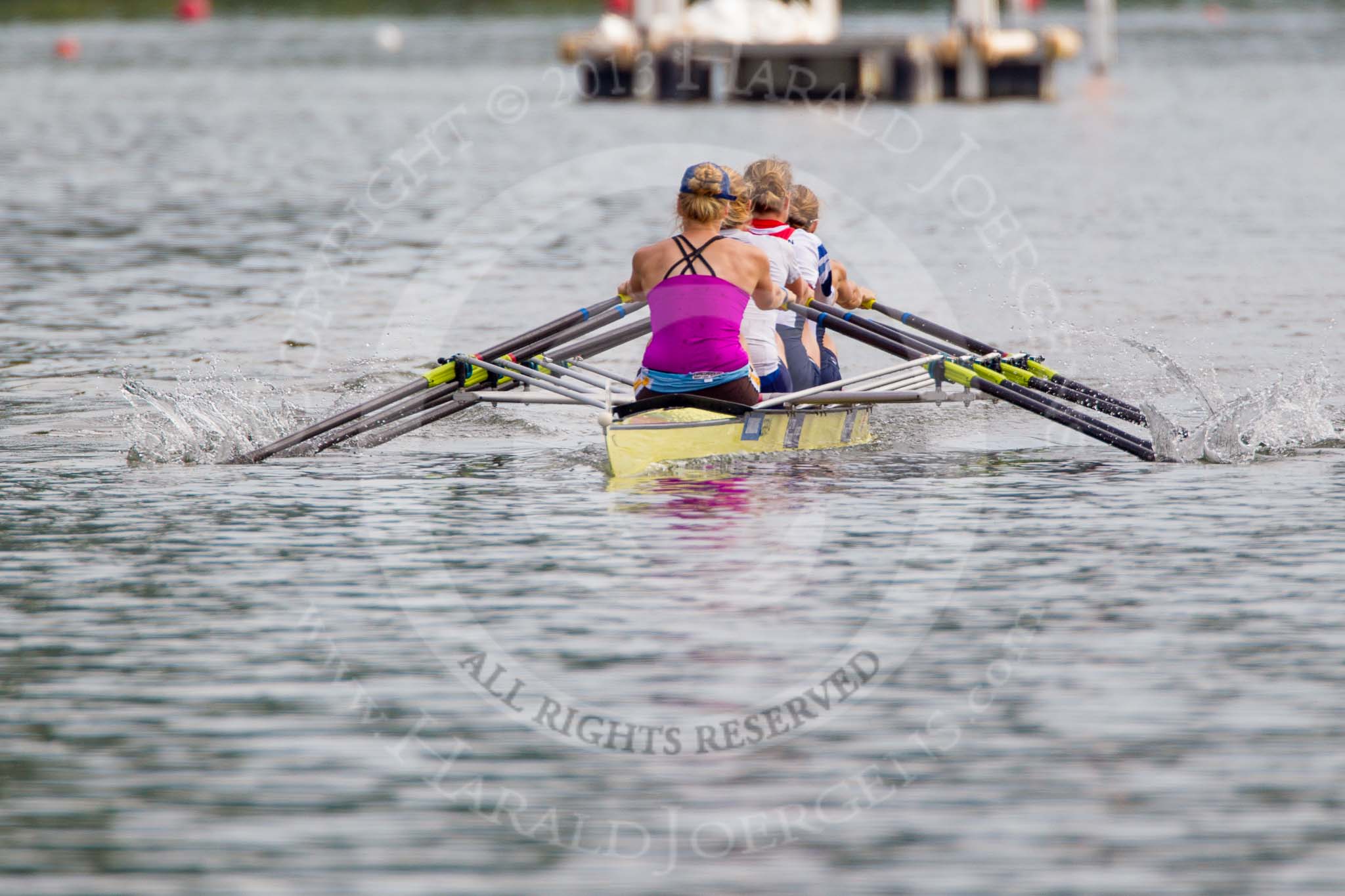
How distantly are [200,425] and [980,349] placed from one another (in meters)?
5.32

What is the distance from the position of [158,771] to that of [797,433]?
647 centimetres

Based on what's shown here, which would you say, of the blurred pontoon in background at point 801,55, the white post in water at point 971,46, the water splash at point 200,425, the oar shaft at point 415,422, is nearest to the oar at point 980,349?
the oar shaft at point 415,422

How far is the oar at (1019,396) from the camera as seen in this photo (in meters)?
13.1

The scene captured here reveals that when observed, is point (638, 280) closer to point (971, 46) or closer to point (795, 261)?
point (795, 261)

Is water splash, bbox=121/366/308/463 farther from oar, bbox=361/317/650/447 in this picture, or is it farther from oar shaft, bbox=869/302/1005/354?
oar shaft, bbox=869/302/1005/354

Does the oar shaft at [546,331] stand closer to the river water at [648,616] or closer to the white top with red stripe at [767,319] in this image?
the river water at [648,616]

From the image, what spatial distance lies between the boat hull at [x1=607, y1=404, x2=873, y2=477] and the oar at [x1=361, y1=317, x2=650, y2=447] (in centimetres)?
137

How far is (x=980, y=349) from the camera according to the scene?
14281mm

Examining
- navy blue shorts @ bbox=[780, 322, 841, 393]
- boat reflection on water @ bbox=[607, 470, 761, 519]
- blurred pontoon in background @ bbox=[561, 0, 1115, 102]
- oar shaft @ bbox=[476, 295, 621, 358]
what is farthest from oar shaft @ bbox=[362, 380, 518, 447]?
blurred pontoon in background @ bbox=[561, 0, 1115, 102]

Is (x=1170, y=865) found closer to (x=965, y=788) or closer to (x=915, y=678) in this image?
(x=965, y=788)

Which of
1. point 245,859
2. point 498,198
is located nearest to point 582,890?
point 245,859

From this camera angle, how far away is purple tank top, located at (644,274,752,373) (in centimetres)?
1242

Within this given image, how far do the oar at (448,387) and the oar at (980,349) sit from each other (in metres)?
1.96

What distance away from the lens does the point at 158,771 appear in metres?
7.48
